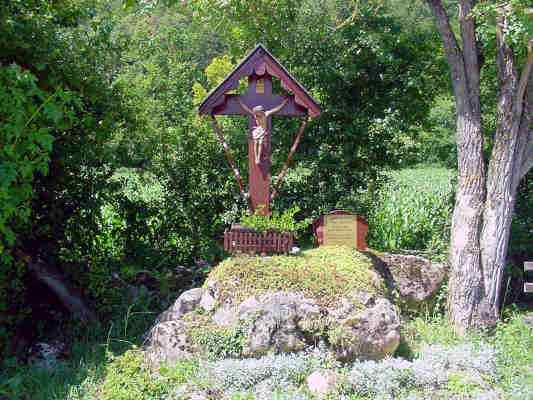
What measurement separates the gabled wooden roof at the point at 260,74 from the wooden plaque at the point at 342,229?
→ 1.34m

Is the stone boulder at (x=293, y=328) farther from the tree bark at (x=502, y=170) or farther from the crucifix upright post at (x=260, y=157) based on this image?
the tree bark at (x=502, y=170)

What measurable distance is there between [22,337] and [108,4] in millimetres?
4730

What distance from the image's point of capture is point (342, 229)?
7.55 metres

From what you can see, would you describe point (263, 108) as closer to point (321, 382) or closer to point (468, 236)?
point (468, 236)

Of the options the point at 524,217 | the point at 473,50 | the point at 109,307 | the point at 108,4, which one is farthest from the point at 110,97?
the point at 524,217

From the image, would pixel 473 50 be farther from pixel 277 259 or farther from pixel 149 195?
pixel 149 195

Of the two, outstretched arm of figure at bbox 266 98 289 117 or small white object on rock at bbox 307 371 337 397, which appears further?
outstretched arm of figure at bbox 266 98 289 117

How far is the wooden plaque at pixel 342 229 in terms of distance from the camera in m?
7.53

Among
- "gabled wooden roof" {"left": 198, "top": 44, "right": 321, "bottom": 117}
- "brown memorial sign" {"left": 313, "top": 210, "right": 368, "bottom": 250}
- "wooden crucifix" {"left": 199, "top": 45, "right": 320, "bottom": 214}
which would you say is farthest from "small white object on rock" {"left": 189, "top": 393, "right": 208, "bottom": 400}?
"gabled wooden roof" {"left": 198, "top": 44, "right": 321, "bottom": 117}

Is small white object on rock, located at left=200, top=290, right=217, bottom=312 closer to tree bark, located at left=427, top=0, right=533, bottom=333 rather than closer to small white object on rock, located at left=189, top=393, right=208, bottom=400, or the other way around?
small white object on rock, located at left=189, top=393, right=208, bottom=400

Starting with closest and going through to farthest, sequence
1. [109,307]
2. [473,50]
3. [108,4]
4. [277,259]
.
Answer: [277,259] < [473,50] < [109,307] < [108,4]

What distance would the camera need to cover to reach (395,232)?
35.6 ft

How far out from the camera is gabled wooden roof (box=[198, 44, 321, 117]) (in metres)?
6.95

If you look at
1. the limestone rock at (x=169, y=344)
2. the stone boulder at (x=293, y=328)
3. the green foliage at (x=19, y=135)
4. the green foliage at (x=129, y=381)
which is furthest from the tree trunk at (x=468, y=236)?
the green foliage at (x=19, y=135)
